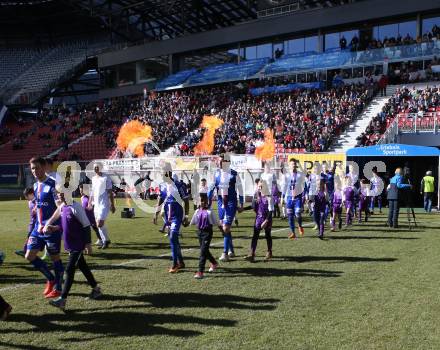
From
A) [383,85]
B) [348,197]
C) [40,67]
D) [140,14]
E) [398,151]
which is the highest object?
[140,14]

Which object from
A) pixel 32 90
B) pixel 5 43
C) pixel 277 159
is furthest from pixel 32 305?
pixel 5 43

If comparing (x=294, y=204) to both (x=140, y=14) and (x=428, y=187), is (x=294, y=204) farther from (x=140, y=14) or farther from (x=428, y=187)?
(x=140, y=14)

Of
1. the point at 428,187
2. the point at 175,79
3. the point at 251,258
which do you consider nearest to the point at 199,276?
the point at 251,258

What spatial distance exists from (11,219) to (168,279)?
41.7 feet

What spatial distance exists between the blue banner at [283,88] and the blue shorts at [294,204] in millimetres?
24278

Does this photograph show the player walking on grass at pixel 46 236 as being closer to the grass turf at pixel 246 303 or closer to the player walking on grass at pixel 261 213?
the grass turf at pixel 246 303

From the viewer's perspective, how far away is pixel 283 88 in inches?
1523

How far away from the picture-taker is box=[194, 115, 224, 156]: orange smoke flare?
32750mm

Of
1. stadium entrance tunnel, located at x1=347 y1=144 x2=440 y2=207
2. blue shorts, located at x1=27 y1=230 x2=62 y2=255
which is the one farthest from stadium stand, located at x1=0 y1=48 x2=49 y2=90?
blue shorts, located at x1=27 y1=230 x2=62 y2=255

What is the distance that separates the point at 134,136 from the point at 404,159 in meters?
21.4

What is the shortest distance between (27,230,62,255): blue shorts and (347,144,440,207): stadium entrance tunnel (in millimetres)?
15432

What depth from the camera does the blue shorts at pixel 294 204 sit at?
1367 centimetres

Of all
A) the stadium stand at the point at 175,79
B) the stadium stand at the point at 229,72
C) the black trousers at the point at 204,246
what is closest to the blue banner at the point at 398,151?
the black trousers at the point at 204,246

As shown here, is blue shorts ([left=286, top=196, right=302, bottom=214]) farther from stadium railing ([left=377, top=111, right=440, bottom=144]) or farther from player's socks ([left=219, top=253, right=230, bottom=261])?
stadium railing ([left=377, top=111, right=440, bottom=144])
